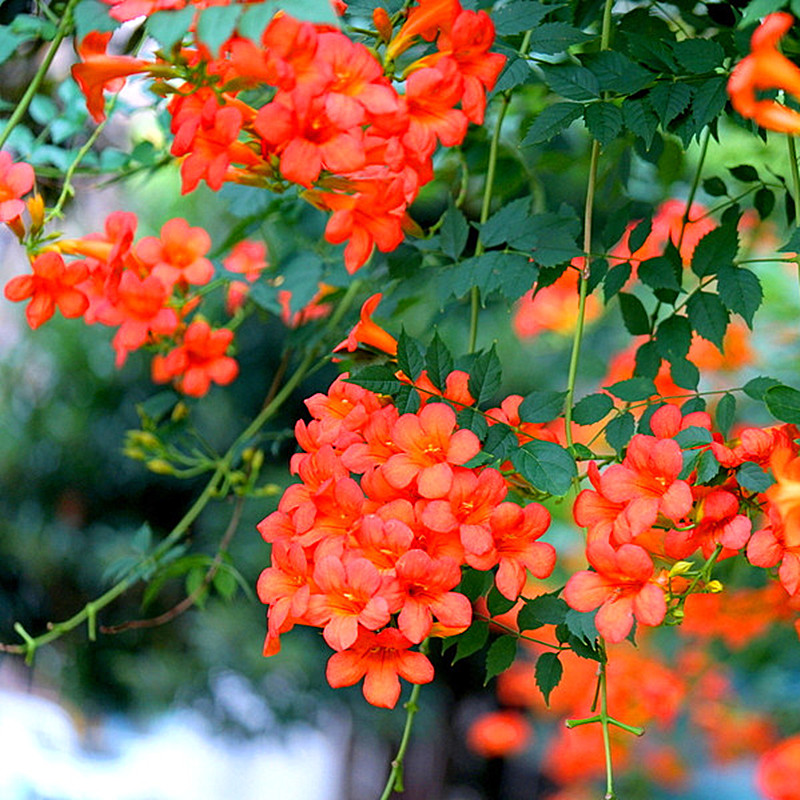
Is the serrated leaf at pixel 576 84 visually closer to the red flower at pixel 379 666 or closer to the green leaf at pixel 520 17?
the green leaf at pixel 520 17

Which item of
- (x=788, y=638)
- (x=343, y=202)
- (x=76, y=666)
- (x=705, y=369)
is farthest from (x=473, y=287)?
(x=76, y=666)

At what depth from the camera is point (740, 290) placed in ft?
3.58

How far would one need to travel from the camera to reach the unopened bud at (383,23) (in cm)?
89

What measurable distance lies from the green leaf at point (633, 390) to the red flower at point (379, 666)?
330 millimetres

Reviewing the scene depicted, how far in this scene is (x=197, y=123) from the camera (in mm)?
819

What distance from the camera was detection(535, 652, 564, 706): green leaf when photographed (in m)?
0.95

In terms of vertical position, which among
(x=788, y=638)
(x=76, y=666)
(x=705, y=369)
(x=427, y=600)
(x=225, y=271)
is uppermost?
(x=427, y=600)

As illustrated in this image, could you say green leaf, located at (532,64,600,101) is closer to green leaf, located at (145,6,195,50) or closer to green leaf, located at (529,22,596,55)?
green leaf, located at (529,22,596,55)

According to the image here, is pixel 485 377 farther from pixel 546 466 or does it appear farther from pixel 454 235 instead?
pixel 454 235

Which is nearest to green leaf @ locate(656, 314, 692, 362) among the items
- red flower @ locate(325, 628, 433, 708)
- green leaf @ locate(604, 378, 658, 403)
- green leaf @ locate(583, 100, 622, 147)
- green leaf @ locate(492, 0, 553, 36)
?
green leaf @ locate(604, 378, 658, 403)

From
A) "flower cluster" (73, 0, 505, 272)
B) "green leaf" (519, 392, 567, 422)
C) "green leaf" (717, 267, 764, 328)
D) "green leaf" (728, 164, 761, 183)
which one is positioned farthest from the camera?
"green leaf" (728, 164, 761, 183)

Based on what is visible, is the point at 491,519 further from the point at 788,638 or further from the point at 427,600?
the point at 788,638

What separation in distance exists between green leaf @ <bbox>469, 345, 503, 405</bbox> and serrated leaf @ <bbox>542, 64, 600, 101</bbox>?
0.87 feet

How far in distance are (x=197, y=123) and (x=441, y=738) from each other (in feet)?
10.7
